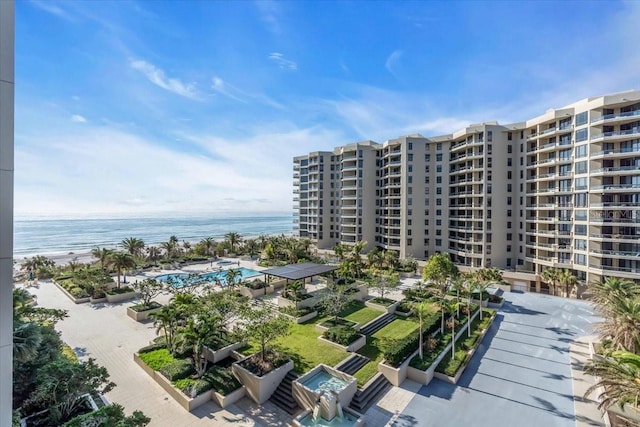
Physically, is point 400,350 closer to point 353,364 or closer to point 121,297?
point 353,364

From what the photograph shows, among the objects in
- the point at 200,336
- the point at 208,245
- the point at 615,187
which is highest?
the point at 615,187

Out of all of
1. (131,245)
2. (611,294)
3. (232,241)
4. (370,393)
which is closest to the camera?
(370,393)

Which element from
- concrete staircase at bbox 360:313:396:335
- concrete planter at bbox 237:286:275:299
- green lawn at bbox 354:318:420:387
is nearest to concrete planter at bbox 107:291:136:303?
concrete planter at bbox 237:286:275:299

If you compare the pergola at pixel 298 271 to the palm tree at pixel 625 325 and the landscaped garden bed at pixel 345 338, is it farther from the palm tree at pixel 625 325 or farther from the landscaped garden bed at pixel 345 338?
the palm tree at pixel 625 325

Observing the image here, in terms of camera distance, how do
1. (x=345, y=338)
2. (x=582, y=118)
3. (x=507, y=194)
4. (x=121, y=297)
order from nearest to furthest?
(x=345, y=338) < (x=121, y=297) < (x=582, y=118) < (x=507, y=194)

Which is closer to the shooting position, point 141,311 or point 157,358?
point 157,358

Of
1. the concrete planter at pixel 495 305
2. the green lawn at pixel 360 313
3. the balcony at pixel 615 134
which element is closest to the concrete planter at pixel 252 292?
the green lawn at pixel 360 313

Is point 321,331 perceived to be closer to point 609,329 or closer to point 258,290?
point 258,290

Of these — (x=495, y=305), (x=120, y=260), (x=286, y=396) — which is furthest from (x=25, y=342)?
(x=495, y=305)

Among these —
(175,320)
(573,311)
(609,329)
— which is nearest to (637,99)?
(573,311)
